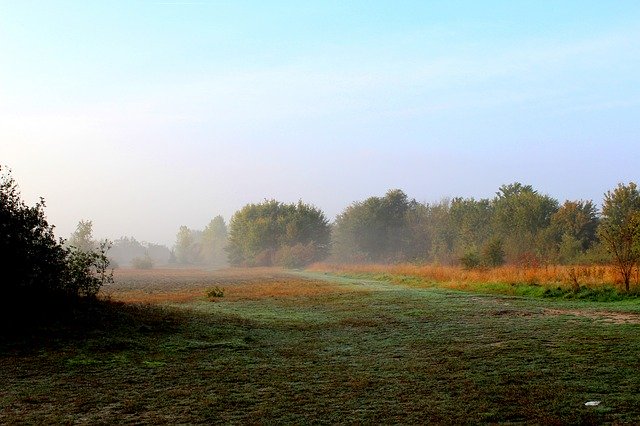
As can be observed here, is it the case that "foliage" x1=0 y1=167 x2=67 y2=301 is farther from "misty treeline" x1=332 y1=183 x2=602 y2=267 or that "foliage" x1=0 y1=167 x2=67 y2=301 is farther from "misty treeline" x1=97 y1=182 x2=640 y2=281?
"misty treeline" x1=97 y1=182 x2=640 y2=281

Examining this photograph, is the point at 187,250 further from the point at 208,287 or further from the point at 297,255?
the point at 208,287

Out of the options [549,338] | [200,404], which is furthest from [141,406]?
[549,338]

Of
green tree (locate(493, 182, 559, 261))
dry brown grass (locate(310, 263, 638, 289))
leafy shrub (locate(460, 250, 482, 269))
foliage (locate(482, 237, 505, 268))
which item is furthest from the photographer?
green tree (locate(493, 182, 559, 261))

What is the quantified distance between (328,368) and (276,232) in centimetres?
8339

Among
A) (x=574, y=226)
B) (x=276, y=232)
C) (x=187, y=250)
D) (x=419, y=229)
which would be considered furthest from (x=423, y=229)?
(x=187, y=250)

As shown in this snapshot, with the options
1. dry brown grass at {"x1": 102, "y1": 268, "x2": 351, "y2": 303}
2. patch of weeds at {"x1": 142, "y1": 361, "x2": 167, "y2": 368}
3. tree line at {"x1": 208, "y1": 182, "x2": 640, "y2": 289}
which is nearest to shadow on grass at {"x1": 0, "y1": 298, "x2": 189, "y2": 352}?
patch of weeds at {"x1": 142, "y1": 361, "x2": 167, "y2": 368}

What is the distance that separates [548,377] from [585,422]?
2.22 metres

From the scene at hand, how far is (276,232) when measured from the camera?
9244cm

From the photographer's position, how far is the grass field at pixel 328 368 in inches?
258

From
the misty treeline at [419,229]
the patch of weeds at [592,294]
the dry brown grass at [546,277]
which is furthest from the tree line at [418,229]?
the patch of weeds at [592,294]

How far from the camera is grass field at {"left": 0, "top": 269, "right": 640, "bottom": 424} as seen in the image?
6.56 m

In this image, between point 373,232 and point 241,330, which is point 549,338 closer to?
point 241,330

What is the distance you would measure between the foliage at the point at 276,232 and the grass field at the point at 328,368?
230 feet

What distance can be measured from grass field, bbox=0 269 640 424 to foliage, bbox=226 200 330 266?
70.2 meters
